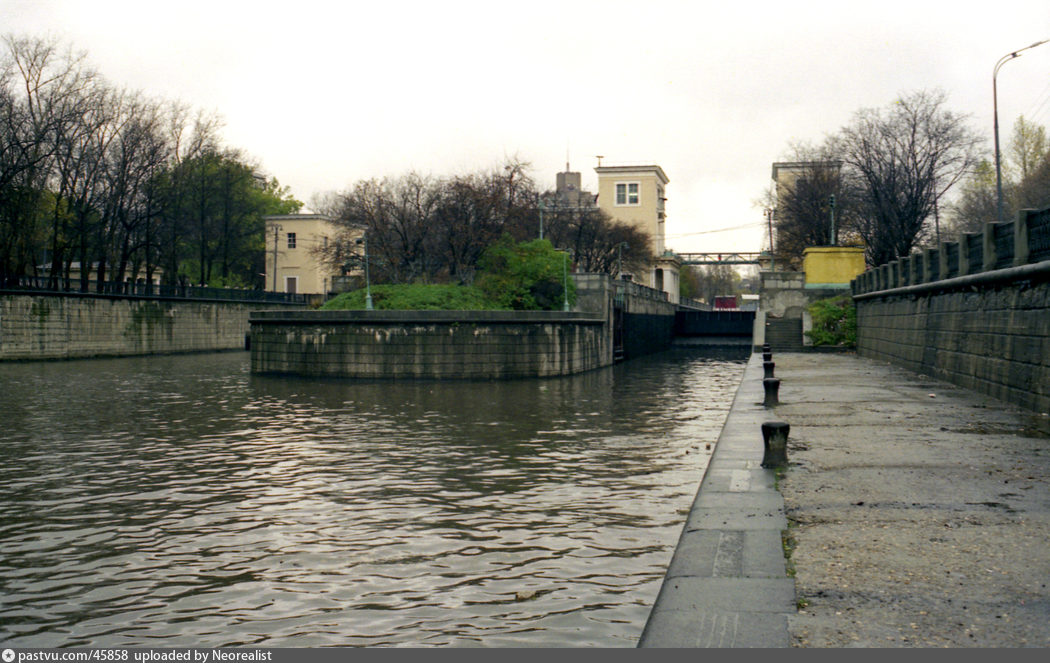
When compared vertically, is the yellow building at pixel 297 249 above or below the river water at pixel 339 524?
above

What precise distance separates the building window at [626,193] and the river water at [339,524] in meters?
77.7

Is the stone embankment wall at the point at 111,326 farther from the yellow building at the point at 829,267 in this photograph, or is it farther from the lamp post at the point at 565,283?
the yellow building at the point at 829,267

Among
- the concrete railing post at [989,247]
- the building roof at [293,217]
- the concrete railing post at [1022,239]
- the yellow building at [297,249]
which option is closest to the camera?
the concrete railing post at [1022,239]

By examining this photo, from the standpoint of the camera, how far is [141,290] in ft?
177

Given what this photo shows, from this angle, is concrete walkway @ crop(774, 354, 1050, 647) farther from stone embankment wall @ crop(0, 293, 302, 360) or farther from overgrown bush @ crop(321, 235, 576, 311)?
stone embankment wall @ crop(0, 293, 302, 360)

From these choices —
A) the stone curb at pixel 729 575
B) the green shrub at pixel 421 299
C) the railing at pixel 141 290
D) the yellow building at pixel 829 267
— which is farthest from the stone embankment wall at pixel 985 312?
the railing at pixel 141 290

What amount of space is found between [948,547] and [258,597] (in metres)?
5.03

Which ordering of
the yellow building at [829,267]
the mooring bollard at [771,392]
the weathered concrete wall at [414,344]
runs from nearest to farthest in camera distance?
the mooring bollard at [771,392] → the weathered concrete wall at [414,344] → the yellow building at [829,267]

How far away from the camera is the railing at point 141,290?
45528 millimetres

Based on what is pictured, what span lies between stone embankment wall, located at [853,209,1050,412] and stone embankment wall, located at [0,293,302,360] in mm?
37206

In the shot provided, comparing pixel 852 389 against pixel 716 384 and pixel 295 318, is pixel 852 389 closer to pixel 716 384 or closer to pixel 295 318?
pixel 716 384

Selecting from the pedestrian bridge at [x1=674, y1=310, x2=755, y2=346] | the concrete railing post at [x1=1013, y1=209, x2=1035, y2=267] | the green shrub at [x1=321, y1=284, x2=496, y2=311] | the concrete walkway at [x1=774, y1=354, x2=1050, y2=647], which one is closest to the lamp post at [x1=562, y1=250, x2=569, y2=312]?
the green shrub at [x1=321, y1=284, x2=496, y2=311]

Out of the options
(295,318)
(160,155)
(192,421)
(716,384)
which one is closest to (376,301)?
(295,318)

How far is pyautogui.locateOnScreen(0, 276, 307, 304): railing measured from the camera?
45528mm
